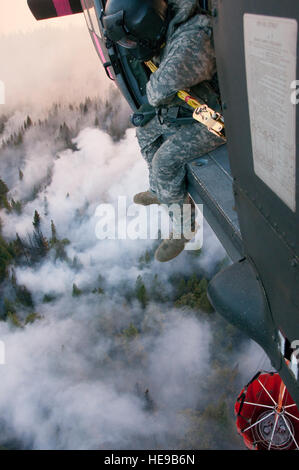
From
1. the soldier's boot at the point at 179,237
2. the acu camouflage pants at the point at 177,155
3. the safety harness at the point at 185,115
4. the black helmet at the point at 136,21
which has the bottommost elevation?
the soldier's boot at the point at 179,237

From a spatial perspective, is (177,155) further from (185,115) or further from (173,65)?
(173,65)

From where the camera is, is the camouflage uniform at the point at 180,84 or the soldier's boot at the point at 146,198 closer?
the camouflage uniform at the point at 180,84

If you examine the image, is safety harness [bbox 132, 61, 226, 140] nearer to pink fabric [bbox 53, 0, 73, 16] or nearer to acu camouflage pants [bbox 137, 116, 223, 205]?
acu camouflage pants [bbox 137, 116, 223, 205]

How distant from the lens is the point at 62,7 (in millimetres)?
3426

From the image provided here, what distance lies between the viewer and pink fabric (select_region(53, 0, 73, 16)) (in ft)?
11.1

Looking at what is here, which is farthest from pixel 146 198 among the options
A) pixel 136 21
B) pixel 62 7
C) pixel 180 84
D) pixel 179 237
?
pixel 62 7

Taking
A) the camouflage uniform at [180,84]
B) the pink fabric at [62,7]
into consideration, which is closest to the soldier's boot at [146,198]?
the camouflage uniform at [180,84]

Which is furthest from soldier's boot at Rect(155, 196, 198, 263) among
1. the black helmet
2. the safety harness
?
the black helmet

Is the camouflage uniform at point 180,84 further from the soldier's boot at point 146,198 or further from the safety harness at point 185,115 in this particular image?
the soldier's boot at point 146,198

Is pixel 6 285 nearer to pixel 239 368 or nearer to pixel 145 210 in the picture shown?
pixel 145 210

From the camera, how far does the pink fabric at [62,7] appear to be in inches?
133

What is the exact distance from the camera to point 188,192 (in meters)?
2.48

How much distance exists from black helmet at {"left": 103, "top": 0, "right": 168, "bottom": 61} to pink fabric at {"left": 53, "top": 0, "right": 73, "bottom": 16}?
1.62m

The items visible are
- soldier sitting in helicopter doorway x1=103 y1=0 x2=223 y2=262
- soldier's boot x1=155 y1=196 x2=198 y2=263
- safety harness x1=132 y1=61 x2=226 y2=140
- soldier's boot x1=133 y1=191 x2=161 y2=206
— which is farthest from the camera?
soldier's boot x1=133 y1=191 x2=161 y2=206
